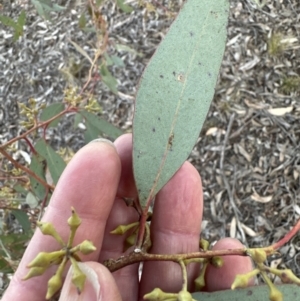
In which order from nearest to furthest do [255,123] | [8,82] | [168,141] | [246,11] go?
1. [168,141]
2. [255,123]
3. [246,11]
4. [8,82]

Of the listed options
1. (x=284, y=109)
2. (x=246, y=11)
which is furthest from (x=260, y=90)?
(x=246, y=11)

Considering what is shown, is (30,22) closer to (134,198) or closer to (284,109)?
(284,109)

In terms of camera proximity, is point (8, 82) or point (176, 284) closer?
point (176, 284)

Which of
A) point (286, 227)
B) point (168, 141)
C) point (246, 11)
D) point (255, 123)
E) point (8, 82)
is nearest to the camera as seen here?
point (168, 141)

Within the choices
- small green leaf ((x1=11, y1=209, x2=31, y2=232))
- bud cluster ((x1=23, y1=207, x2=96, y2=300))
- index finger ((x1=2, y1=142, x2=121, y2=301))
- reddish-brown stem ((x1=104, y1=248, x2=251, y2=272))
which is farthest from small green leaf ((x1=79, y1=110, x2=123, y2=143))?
→ bud cluster ((x1=23, y1=207, x2=96, y2=300))

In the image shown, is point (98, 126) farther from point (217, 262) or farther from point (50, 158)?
point (217, 262)

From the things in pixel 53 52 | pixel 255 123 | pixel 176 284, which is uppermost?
pixel 53 52
